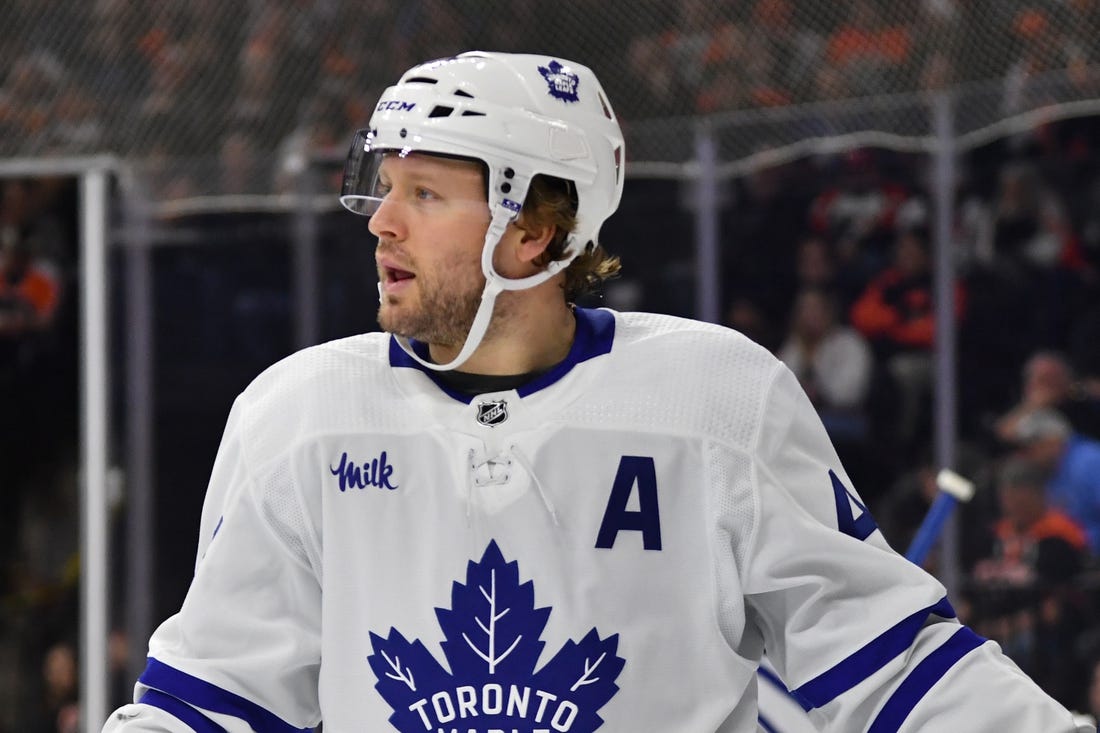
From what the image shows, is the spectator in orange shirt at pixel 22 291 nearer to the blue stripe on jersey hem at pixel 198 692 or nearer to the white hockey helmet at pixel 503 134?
the white hockey helmet at pixel 503 134

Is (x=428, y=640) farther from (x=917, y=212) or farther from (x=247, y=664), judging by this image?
(x=917, y=212)

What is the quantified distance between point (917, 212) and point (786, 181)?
0.33 m

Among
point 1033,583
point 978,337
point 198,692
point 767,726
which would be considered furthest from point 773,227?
point 198,692

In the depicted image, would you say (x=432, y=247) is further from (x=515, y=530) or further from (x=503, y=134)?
(x=515, y=530)

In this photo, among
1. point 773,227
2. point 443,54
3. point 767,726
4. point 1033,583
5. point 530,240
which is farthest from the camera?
point 443,54

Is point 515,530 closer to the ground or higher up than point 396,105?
closer to the ground

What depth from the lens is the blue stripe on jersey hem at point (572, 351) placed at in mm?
1613

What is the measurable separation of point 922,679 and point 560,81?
2.32 ft

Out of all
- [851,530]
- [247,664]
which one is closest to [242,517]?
Result: [247,664]

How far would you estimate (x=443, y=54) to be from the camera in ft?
15.4

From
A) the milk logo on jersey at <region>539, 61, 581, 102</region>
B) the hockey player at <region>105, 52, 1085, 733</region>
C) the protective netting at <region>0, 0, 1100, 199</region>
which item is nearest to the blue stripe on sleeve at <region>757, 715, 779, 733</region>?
the hockey player at <region>105, 52, 1085, 733</region>

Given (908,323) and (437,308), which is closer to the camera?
(437,308)

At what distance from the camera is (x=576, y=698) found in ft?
5.01

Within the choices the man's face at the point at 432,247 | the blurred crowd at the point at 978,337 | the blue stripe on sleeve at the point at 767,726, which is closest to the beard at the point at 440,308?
the man's face at the point at 432,247
